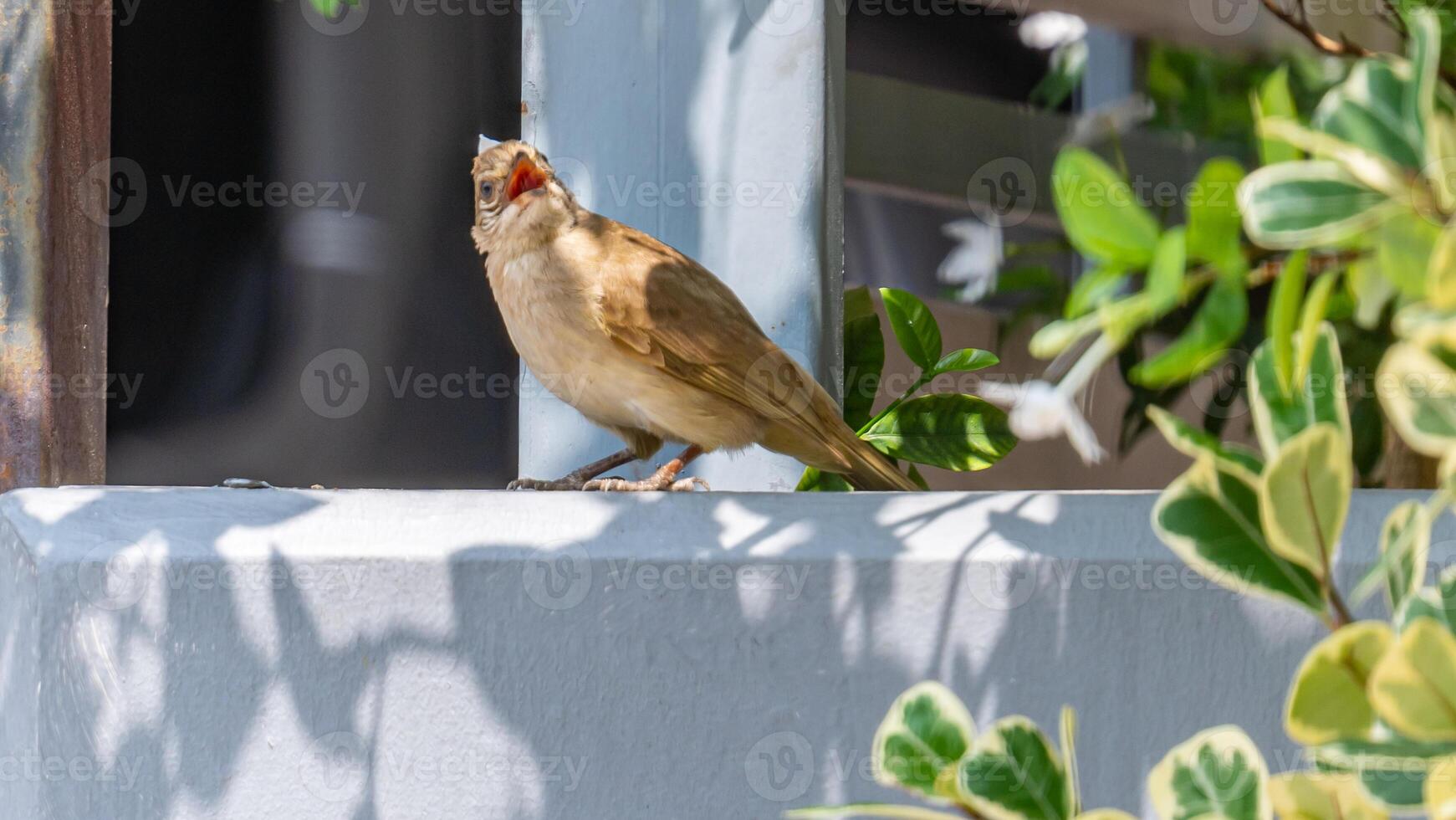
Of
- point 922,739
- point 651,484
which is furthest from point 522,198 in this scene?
point 922,739

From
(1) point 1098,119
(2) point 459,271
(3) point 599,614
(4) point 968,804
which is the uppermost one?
(1) point 1098,119

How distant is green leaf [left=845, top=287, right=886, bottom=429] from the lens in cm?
273

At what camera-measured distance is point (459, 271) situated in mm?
3994

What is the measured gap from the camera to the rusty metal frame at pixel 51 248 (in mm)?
2623

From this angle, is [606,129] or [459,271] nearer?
[606,129]

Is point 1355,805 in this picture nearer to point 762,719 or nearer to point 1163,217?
point 762,719

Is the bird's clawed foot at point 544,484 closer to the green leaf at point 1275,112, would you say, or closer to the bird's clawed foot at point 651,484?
the bird's clawed foot at point 651,484

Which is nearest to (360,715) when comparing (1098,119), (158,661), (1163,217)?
(158,661)

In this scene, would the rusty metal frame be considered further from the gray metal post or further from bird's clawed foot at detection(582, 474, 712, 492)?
bird's clawed foot at detection(582, 474, 712, 492)

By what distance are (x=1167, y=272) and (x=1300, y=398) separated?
22 cm

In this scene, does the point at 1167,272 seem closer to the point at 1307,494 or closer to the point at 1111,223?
the point at 1111,223

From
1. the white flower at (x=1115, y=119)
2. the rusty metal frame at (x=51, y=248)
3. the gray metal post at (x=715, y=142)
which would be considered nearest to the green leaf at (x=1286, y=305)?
the gray metal post at (x=715, y=142)

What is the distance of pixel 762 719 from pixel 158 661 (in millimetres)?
795

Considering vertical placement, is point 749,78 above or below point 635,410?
above
